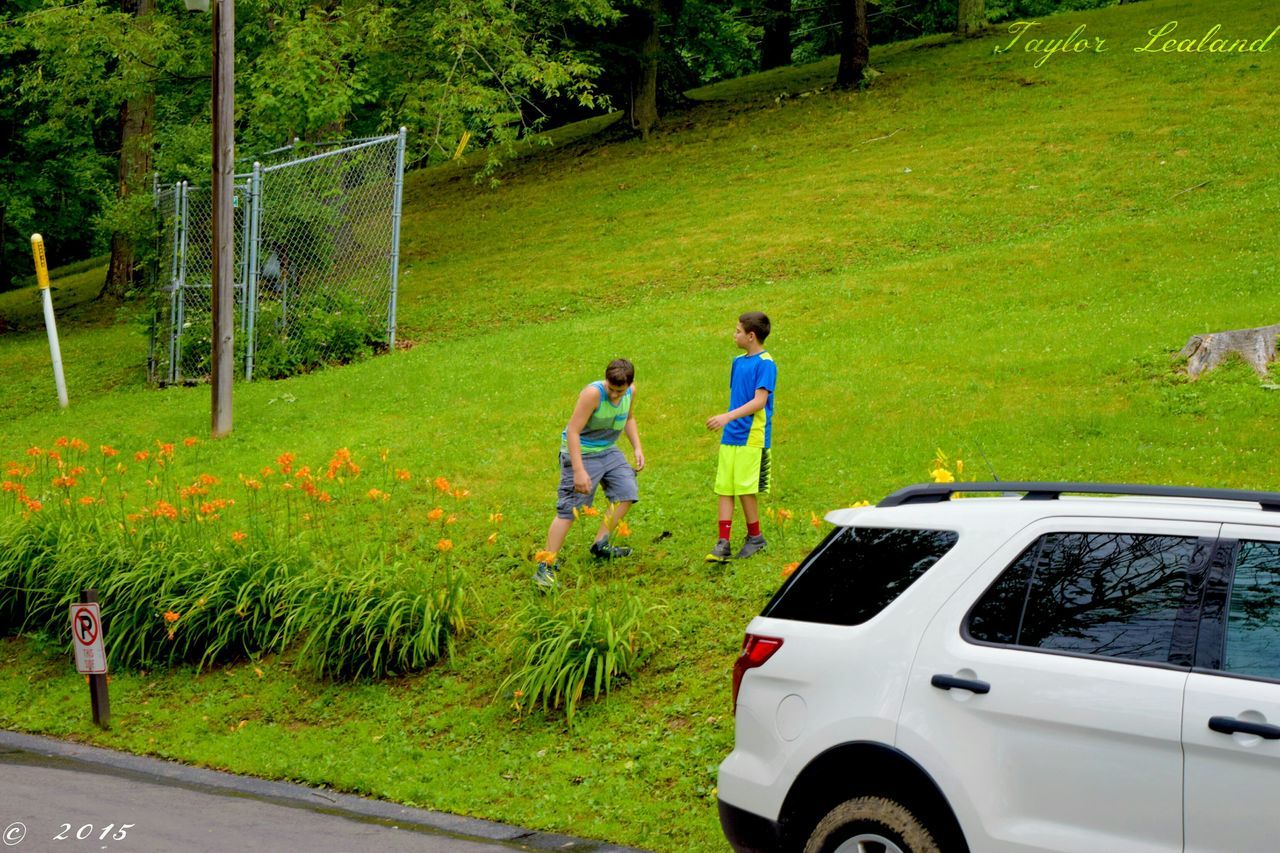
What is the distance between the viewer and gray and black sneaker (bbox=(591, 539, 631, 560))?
9016 millimetres

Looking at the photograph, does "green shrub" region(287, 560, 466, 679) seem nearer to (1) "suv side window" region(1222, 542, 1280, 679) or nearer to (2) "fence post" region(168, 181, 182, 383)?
(1) "suv side window" region(1222, 542, 1280, 679)

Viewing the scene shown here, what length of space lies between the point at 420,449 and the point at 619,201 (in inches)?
594

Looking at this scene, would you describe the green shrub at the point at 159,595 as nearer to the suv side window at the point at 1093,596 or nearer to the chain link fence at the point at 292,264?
the suv side window at the point at 1093,596

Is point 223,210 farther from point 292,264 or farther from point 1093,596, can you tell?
point 1093,596

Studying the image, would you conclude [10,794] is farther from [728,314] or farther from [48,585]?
[728,314]

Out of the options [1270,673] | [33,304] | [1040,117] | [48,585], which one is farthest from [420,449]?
[33,304]

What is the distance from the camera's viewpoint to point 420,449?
12.3 meters

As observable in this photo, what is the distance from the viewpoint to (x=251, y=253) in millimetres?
15930

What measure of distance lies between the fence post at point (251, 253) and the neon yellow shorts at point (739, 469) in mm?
9460

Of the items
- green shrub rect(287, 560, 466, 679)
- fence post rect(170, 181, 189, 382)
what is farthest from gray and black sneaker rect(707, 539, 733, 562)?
fence post rect(170, 181, 189, 382)

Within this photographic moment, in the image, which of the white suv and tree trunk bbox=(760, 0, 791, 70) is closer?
the white suv

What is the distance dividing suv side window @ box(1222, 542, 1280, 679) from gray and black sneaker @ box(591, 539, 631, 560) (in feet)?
18.8

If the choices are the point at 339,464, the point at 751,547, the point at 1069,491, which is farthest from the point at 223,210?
the point at 1069,491

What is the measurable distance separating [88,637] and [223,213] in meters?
6.63
